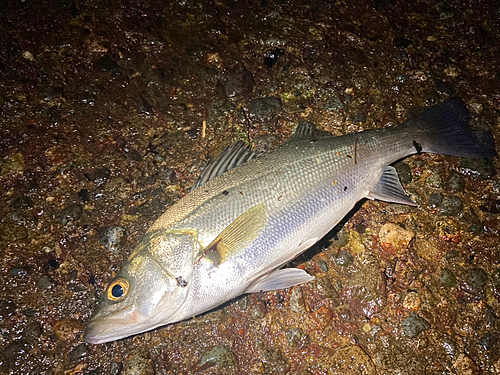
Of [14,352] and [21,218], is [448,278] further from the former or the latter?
[21,218]

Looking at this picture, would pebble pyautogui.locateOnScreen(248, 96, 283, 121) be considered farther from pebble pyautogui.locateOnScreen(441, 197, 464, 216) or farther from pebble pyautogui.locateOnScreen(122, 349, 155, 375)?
pebble pyautogui.locateOnScreen(122, 349, 155, 375)

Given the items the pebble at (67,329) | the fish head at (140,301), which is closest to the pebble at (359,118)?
the fish head at (140,301)

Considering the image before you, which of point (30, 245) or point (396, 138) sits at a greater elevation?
point (396, 138)

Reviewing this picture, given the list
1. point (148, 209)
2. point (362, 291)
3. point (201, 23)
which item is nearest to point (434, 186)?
point (362, 291)

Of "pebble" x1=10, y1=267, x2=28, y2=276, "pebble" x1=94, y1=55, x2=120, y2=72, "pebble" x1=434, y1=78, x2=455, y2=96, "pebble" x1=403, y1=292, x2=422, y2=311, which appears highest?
"pebble" x1=94, y1=55, x2=120, y2=72

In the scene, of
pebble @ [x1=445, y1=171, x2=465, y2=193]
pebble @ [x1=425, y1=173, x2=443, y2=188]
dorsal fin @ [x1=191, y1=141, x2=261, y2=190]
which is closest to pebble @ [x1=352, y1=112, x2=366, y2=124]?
pebble @ [x1=425, y1=173, x2=443, y2=188]

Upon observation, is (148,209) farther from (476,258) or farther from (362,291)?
(476,258)
